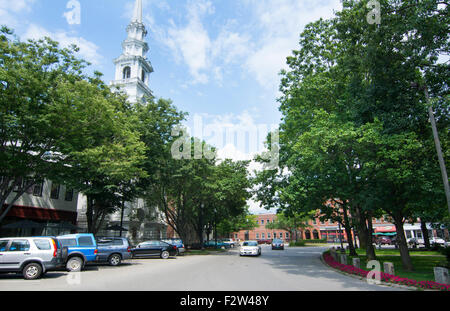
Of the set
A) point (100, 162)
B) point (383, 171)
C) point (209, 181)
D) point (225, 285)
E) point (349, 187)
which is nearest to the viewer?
point (225, 285)

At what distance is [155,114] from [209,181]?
9.05 m

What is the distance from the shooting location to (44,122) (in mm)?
13867

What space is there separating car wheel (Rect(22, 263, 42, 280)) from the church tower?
38.3 meters

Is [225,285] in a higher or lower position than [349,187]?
lower

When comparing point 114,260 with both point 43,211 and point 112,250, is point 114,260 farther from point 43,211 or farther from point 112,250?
point 43,211

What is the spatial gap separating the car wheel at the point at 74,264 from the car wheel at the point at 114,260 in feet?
10.5

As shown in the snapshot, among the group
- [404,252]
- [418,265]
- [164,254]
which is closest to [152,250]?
[164,254]

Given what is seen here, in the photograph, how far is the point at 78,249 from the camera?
14.5 metres

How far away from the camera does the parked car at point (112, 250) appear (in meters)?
17.0

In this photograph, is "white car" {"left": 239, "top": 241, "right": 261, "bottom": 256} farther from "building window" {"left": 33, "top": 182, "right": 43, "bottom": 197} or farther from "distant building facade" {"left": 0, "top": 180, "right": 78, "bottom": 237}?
"building window" {"left": 33, "top": 182, "right": 43, "bottom": 197}

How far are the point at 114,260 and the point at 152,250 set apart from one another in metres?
5.66
